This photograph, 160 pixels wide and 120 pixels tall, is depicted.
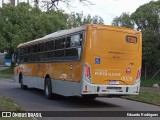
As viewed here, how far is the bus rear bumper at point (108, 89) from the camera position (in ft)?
48.7

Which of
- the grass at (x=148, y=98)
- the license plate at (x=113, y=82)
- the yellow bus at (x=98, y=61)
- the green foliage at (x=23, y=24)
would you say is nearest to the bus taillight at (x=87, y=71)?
the yellow bus at (x=98, y=61)

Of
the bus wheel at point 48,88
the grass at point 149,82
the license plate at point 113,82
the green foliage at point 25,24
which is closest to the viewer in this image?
the license plate at point 113,82

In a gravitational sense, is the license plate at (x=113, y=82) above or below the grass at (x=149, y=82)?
above

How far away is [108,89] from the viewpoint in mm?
15219

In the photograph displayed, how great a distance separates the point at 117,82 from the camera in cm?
1546

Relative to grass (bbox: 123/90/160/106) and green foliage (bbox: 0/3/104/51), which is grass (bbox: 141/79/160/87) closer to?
grass (bbox: 123/90/160/106)

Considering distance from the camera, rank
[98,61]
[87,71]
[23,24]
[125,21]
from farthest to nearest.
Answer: [23,24] → [125,21] → [98,61] → [87,71]

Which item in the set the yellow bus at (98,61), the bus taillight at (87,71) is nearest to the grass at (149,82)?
the yellow bus at (98,61)

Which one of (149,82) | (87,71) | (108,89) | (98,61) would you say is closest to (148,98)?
(108,89)

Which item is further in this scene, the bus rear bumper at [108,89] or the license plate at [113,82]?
the license plate at [113,82]

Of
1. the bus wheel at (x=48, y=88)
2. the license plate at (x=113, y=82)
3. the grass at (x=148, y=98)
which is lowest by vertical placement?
the grass at (x=148, y=98)

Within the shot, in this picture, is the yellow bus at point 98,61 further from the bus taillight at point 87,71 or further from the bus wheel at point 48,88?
the bus wheel at point 48,88

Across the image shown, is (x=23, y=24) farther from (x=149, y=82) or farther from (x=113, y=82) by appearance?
(x=113, y=82)

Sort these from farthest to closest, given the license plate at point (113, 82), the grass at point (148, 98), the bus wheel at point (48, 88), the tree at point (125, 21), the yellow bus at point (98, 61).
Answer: the tree at point (125, 21), the bus wheel at point (48, 88), the grass at point (148, 98), the license plate at point (113, 82), the yellow bus at point (98, 61)
